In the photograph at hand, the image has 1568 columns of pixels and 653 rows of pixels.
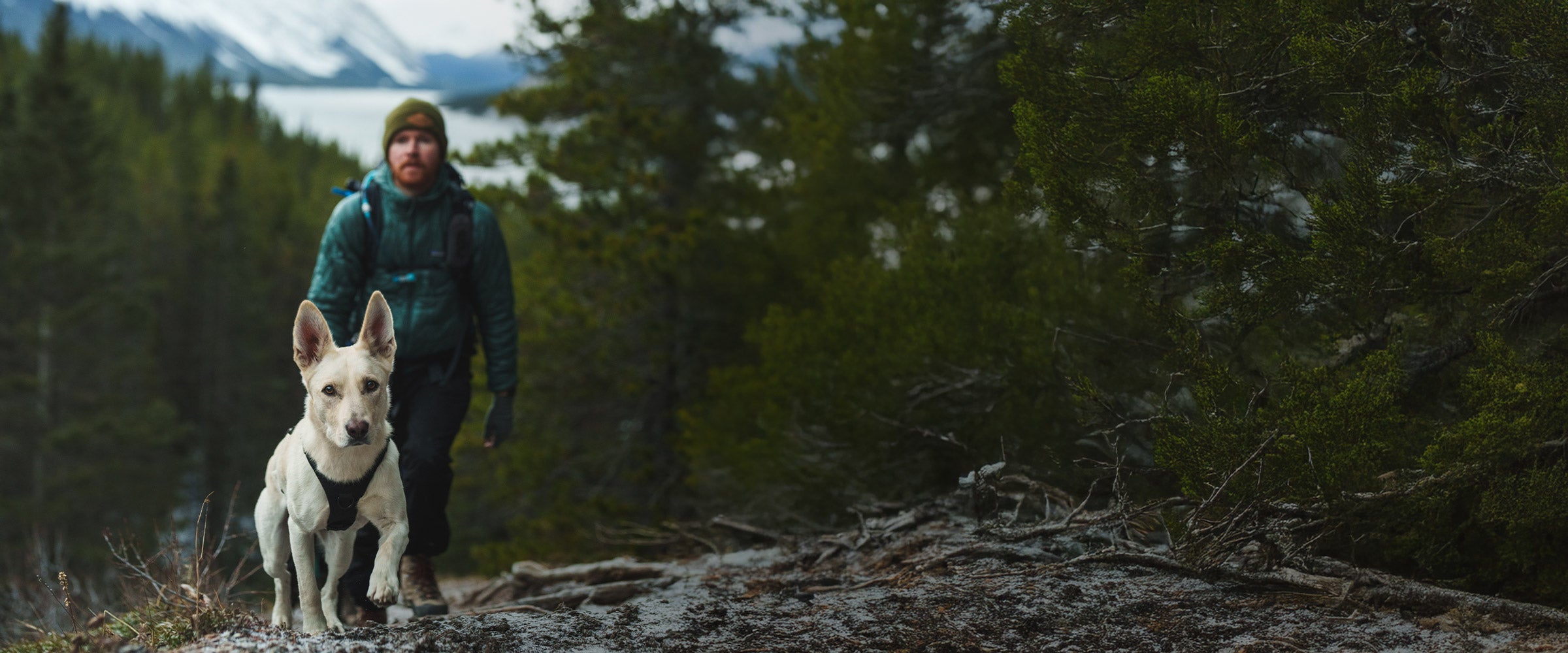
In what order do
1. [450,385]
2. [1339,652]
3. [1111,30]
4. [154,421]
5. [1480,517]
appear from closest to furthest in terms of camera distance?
[1339,652] → [1480,517] → [1111,30] → [450,385] → [154,421]

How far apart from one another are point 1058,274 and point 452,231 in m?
4.26

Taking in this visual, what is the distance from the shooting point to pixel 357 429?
3141mm

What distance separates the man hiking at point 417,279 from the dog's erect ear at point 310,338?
124 centimetres

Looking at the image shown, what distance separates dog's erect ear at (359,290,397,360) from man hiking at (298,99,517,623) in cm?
123

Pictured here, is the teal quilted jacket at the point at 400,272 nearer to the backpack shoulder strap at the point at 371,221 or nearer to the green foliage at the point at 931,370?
the backpack shoulder strap at the point at 371,221

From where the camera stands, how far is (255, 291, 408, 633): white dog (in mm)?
3264

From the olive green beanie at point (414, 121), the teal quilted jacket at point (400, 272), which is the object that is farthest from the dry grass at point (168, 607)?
the olive green beanie at point (414, 121)

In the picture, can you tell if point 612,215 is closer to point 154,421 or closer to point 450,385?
point 450,385

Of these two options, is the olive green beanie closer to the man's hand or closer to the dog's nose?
the man's hand

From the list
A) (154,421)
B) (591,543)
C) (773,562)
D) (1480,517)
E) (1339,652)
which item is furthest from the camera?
(154,421)

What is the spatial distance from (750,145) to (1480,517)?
1383 centimetres

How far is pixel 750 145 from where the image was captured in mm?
16859

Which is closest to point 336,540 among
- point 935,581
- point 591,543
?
point 935,581

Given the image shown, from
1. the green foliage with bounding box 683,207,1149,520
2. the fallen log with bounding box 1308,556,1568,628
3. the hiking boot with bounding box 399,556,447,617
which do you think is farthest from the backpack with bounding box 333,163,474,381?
the fallen log with bounding box 1308,556,1568,628
